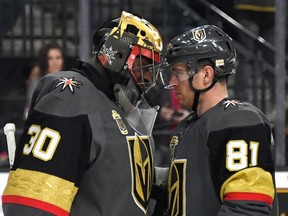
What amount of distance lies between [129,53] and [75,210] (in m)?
0.52

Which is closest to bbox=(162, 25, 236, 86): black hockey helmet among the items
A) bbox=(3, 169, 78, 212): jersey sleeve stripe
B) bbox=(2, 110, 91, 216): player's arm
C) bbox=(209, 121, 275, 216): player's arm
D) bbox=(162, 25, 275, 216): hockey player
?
bbox=(162, 25, 275, 216): hockey player

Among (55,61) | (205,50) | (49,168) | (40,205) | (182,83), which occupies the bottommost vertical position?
(55,61)

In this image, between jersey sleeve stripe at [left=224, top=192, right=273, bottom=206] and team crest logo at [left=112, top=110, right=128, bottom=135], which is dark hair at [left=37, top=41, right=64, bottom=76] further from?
jersey sleeve stripe at [left=224, top=192, right=273, bottom=206]

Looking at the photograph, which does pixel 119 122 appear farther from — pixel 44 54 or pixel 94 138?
pixel 44 54

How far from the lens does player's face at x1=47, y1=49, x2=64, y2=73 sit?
4876 millimetres

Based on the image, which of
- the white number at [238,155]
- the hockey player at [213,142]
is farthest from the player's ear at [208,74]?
the white number at [238,155]

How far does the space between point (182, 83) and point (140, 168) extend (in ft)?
1.13

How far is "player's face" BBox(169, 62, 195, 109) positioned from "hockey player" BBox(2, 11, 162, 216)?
0.40ft

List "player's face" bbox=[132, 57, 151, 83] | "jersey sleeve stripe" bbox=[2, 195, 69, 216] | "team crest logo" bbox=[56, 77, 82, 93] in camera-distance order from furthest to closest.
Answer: "player's face" bbox=[132, 57, 151, 83] → "team crest logo" bbox=[56, 77, 82, 93] → "jersey sleeve stripe" bbox=[2, 195, 69, 216]

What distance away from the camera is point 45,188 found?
2238 millimetres

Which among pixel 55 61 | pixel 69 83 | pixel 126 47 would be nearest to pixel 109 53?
pixel 126 47

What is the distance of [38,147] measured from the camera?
7.41 ft

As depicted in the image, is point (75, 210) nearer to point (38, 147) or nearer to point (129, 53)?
point (38, 147)

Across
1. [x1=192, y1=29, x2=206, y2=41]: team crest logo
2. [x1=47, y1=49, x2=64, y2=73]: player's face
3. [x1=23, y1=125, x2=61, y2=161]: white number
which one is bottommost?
[x1=47, y1=49, x2=64, y2=73]: player's face
